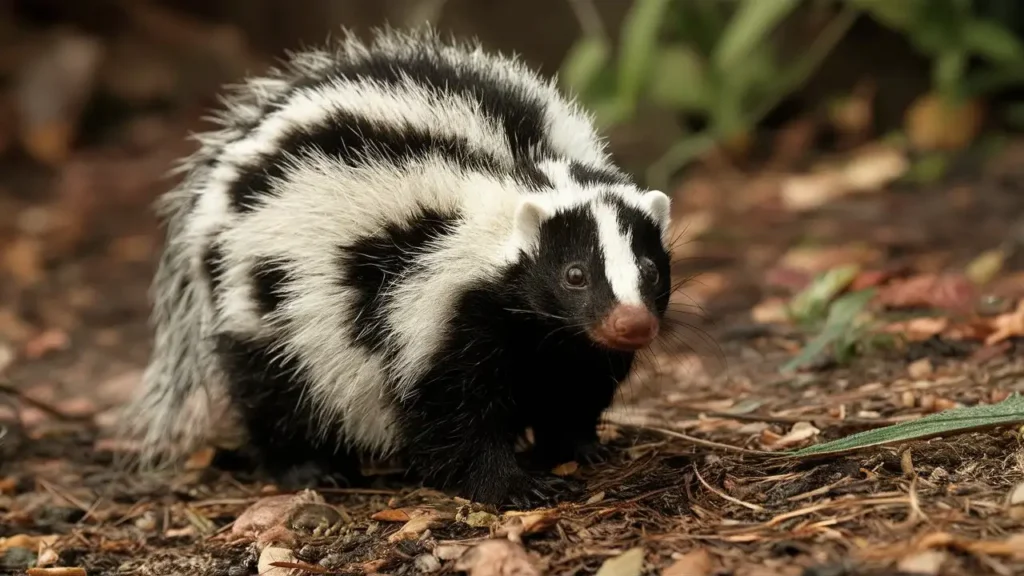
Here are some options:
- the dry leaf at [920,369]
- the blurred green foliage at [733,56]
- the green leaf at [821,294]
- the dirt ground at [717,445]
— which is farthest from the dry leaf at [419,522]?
the blurred green foliage at [733,56]

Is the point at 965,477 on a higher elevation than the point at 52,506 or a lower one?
higher

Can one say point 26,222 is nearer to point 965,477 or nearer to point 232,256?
point 232,256

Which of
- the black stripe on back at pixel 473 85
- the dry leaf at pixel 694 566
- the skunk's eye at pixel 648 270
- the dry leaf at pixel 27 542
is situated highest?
the black stripe on back at pixel 473 85

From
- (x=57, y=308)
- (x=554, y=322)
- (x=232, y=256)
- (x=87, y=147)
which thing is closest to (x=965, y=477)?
(x=554, y=322)

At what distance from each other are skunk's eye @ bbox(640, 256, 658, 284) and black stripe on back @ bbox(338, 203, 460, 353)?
33.3 inches

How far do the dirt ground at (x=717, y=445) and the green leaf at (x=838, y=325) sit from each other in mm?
167

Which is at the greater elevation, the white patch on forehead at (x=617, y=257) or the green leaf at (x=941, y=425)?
the white patch on forehead at (x=617, y=257)

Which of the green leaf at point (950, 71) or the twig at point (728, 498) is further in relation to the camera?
the green leaf at point (950, 71)

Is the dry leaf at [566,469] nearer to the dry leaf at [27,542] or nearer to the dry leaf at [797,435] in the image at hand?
the dry leaf at [797,435]

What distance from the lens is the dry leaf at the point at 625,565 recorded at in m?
3.87

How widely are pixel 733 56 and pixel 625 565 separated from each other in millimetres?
6537

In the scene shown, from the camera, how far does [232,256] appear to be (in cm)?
542

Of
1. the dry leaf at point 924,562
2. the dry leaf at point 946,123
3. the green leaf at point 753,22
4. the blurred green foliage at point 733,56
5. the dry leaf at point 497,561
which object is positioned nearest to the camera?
the dry leaf at point 924,562

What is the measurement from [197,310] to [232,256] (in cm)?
67
